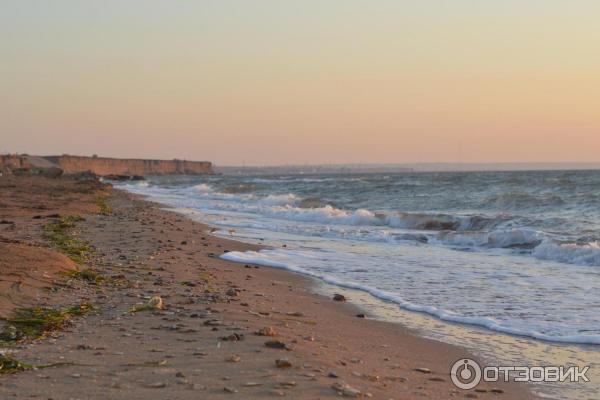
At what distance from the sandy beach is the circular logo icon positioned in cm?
6

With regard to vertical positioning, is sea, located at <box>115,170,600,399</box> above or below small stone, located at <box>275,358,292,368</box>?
below

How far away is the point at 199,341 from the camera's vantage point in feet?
16.7

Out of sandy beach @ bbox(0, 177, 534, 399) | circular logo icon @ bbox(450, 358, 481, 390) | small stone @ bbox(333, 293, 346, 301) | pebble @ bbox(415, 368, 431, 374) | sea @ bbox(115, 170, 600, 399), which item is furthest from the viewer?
small stone @ bbox(333, 293, 346, 301)

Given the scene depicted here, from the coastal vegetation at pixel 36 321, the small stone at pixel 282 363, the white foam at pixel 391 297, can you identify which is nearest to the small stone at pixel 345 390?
the small stone at pixel 282 363

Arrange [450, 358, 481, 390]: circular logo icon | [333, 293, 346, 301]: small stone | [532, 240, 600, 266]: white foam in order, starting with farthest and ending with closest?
[532, 240, 600, 266]: white foam
[333, 293, 346, 301]: small stone
[450, 358, 481, 390]: circular logo icon

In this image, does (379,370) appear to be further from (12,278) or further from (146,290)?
(12,278)

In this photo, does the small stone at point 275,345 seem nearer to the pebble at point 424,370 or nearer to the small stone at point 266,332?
the small stone at point 266,332

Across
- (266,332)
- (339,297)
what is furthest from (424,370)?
(339,297)

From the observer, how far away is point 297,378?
4281 millimetres

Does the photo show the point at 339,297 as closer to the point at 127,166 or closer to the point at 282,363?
the point at 282,363

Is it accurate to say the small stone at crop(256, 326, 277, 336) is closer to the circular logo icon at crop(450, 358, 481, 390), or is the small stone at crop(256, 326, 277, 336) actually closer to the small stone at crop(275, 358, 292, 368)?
the small stone at crop(275, 358, 292, 368)

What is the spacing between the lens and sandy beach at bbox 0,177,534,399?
405 cm

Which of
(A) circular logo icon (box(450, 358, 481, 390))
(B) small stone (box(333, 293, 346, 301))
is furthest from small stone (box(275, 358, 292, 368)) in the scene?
(B) small stone (box(333, 293, 346, 301))

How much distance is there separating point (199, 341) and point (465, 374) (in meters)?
1.93
